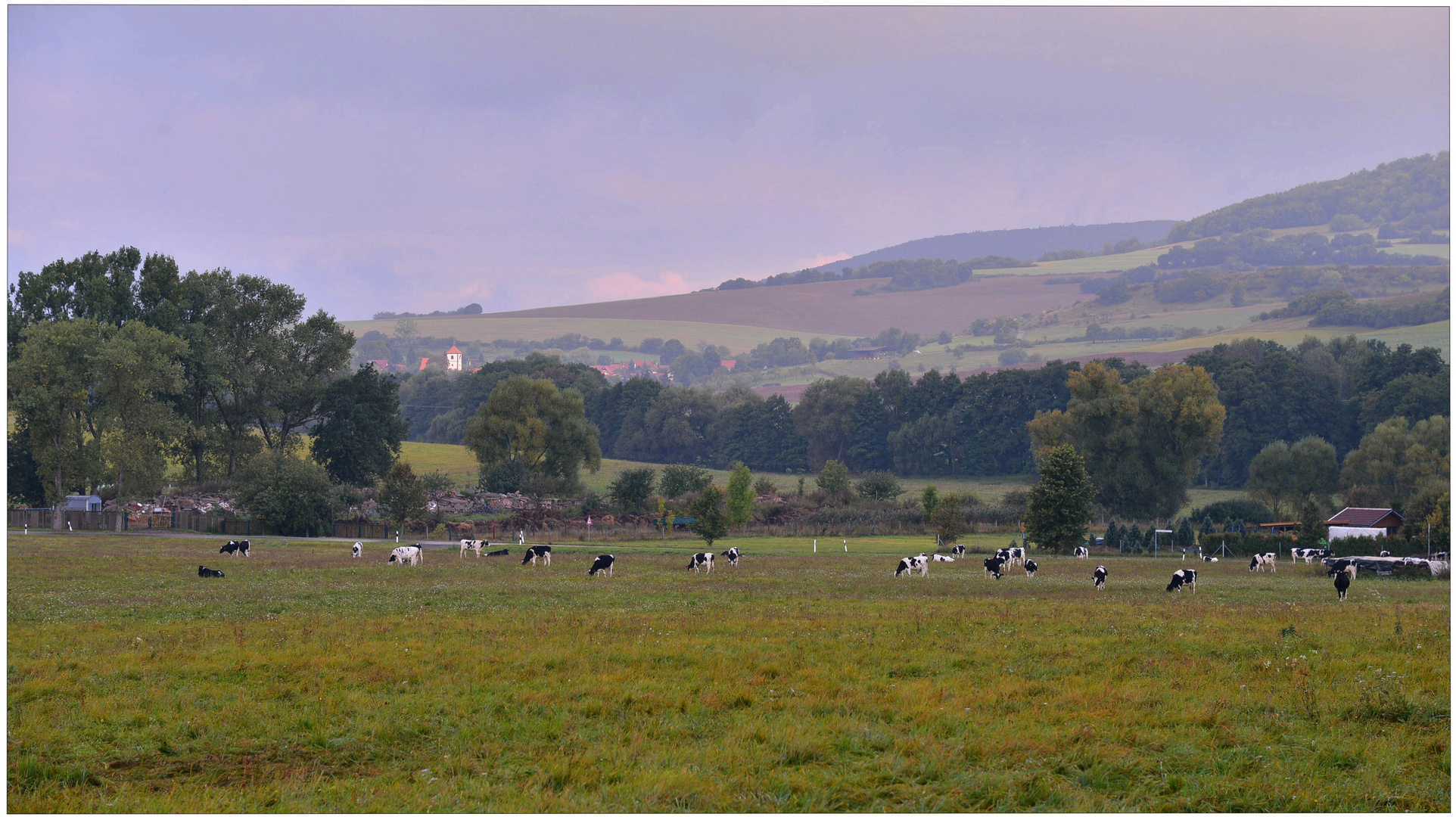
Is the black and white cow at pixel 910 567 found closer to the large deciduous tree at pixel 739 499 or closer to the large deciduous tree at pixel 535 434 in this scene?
the large deciduous tree at pixel 739 499

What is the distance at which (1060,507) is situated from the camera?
55969mm

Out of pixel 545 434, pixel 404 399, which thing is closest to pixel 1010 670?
pixel 545 434

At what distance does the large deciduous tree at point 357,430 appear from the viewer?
8831cm

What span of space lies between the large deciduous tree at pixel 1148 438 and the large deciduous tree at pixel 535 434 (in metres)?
40.9

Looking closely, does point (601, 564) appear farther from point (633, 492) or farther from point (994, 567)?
point (633, 492)

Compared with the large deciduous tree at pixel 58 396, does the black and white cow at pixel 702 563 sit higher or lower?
lower

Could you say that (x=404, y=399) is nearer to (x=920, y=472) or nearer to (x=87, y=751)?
(x=920, y=472)

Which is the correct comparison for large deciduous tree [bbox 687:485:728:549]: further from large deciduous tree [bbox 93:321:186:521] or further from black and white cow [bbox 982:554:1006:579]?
large deciduous tree [bbox 93:321:186:521]

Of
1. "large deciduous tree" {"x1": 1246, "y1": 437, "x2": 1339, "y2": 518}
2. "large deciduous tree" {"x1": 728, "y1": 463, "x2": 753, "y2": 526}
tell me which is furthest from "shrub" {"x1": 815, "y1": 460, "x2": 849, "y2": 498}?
"large deciduous tree" {"x1": 1246, "y1": 437, "x2": 1339, "y2": 518}

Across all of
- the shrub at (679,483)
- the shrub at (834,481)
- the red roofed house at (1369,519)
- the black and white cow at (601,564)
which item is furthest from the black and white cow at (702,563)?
the shrub at (834,481)

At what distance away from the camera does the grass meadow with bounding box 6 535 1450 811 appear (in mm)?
10359

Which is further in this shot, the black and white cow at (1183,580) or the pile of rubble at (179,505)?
the pile of rubble at (179,505)

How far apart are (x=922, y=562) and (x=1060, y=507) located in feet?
66.3

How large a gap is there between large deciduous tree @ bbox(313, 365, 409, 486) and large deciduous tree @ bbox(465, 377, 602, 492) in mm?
7559
